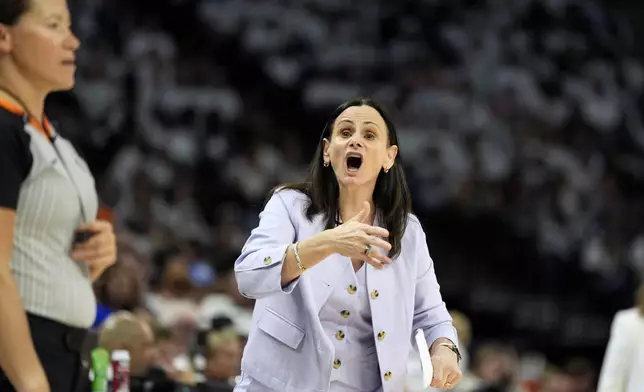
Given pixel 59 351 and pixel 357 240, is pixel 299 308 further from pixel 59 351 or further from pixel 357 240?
pixel 59 351

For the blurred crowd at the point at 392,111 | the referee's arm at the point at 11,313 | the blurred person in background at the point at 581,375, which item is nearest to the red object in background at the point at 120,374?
the referee's arm at the point at 11,313

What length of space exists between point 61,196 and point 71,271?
18 centimetres

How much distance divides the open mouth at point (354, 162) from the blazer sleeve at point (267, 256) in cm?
21

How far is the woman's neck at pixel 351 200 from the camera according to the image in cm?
331

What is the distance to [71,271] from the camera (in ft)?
8.95

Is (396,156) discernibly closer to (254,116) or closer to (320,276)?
(320,276)

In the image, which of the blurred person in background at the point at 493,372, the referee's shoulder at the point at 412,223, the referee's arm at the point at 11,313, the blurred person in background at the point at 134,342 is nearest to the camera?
the referee's arm at the point at 11,313

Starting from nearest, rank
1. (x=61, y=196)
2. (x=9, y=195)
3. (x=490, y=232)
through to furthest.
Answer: (x=9, y=195), (x=61, y=196), (x=490, y=232)

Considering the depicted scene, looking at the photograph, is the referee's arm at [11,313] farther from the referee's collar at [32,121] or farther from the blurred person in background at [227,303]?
the blurred person in background at [227,303]

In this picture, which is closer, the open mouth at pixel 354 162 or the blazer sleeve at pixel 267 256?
the blazer sleeve at pixel 267 256

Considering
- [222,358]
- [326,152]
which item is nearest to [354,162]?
[326,152]

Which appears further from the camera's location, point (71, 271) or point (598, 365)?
point (598, 365)

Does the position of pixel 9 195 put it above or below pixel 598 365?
above

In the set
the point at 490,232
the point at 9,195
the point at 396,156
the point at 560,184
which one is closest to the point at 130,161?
the point at 490,232
